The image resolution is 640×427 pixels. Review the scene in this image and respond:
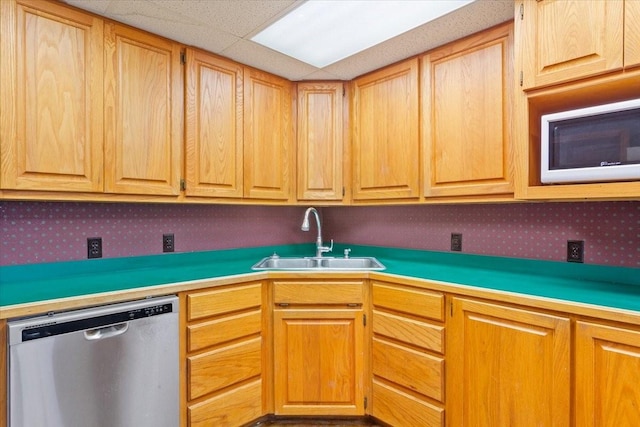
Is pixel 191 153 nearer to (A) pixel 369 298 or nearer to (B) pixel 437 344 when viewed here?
(A) pixel 369 298

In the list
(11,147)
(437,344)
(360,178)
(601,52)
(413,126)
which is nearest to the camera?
(601,52)

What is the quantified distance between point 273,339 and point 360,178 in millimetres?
1177

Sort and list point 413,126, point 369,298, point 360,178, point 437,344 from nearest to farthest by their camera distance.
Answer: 1. point 437,344
2. point 369,298
3. point 413,126
4. point 360,178

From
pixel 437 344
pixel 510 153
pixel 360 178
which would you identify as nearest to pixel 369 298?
pixel 437 344

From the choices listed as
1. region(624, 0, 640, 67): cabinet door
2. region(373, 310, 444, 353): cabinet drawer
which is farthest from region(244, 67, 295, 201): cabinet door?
region(624, 0, 640, 67): cabinet door

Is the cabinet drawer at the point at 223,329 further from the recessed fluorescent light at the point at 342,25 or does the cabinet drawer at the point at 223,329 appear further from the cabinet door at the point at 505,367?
the recessed fluorescent light at the point at 342,25

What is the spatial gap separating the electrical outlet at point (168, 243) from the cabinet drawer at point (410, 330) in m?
1.32

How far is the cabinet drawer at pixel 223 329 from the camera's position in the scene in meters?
1.68

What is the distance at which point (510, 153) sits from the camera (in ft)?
5.59

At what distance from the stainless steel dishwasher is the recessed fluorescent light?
1473mm

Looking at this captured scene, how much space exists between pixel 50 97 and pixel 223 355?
57.0 inches

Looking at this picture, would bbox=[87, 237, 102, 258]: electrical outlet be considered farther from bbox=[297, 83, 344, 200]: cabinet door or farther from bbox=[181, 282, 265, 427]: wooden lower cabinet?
bbox=[297, 83, 344, 200]: cabinet door

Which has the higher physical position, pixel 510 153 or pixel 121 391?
pixel 510 153

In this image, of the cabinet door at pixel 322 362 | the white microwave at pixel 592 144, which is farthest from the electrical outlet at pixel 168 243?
the white microwave at pixel 592 144
